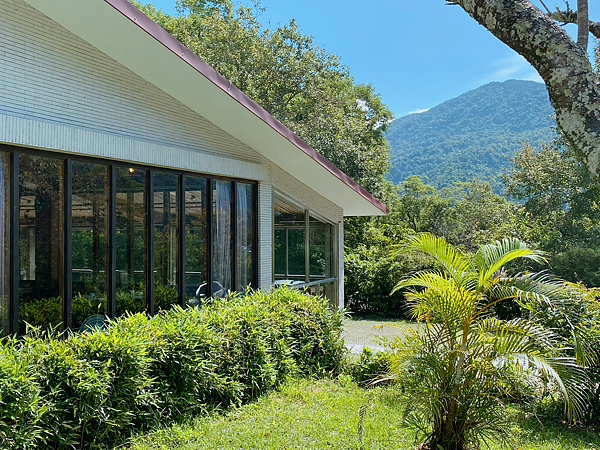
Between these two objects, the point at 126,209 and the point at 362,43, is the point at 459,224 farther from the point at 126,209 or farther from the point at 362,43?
the point at 362,43

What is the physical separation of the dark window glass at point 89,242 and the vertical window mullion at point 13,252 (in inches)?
26.6

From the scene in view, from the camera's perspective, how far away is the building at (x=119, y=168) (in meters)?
5.11

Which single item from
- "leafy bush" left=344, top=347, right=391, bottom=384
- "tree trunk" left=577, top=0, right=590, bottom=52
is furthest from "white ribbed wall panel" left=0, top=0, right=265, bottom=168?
"tree trunk" left=577, top=0, right=590, bottom=52

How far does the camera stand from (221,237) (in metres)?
7.88

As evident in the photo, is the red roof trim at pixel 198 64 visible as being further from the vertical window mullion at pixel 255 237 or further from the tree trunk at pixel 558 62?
the tree trunk at pixel 558 62

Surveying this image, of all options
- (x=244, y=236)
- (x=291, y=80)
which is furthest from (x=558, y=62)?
(x=291, y=80)

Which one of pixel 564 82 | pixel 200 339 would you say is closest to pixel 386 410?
pixel 200 339

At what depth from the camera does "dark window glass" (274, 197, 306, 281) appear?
9.44 m

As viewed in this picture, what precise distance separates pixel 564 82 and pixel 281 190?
748 cm

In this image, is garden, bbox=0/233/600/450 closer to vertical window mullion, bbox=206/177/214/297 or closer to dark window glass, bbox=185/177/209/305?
dark window glass, bbox=185/177/209/305

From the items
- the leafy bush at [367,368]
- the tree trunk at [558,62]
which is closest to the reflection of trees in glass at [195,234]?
the leafy bush at [367,368]

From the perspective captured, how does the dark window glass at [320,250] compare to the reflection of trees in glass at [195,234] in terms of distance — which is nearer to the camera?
the reflection of trees in glass at [195,234]

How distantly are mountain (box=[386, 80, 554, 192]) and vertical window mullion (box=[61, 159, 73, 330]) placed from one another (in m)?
66.5

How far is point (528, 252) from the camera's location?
4.22 m
